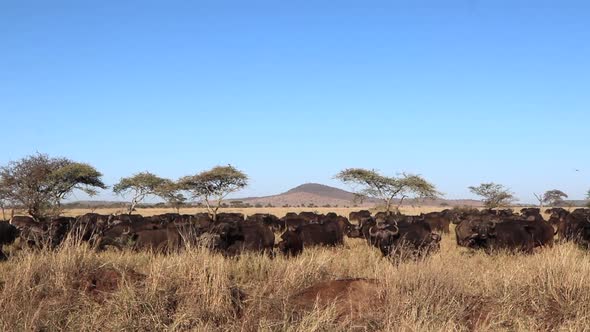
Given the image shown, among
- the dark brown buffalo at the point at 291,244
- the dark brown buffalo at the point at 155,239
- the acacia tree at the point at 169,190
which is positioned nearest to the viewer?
the dark brown buffalo at the point at 155,239

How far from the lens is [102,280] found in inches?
276

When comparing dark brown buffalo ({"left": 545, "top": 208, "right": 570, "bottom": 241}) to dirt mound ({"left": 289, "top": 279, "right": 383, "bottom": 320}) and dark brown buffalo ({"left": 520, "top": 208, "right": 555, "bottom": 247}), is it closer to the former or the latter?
dark brown buffalo ({"left": 520, "top": 208, "right": 555, "bottom": 247})

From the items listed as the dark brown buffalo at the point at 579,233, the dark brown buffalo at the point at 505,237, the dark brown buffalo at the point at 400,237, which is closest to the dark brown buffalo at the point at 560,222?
the dark brown buffalo at the point at 579,233

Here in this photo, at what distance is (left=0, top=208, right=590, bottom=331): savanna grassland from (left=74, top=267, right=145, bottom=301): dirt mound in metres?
0.02

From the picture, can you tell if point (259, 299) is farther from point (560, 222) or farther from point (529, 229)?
point (560, 222)

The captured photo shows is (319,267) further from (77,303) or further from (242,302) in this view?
(77,303)

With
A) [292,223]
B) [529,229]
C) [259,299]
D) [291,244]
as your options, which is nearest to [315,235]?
[291,244]

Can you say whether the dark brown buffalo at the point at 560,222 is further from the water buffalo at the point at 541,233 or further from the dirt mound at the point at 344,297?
the dirt mound at the point at 344,297

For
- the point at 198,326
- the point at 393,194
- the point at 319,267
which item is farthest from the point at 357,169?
the point at 198,326

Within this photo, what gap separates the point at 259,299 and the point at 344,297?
109cm

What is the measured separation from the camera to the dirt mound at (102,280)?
655cm

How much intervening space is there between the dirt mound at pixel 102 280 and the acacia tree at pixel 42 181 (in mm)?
25361

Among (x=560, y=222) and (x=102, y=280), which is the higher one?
(x=560, y=222)

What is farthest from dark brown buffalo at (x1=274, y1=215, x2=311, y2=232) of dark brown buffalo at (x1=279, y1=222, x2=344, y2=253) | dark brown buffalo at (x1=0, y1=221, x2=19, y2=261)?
dark brown buffalo at (x1=0, y1=221, x2=19, y2=261)
